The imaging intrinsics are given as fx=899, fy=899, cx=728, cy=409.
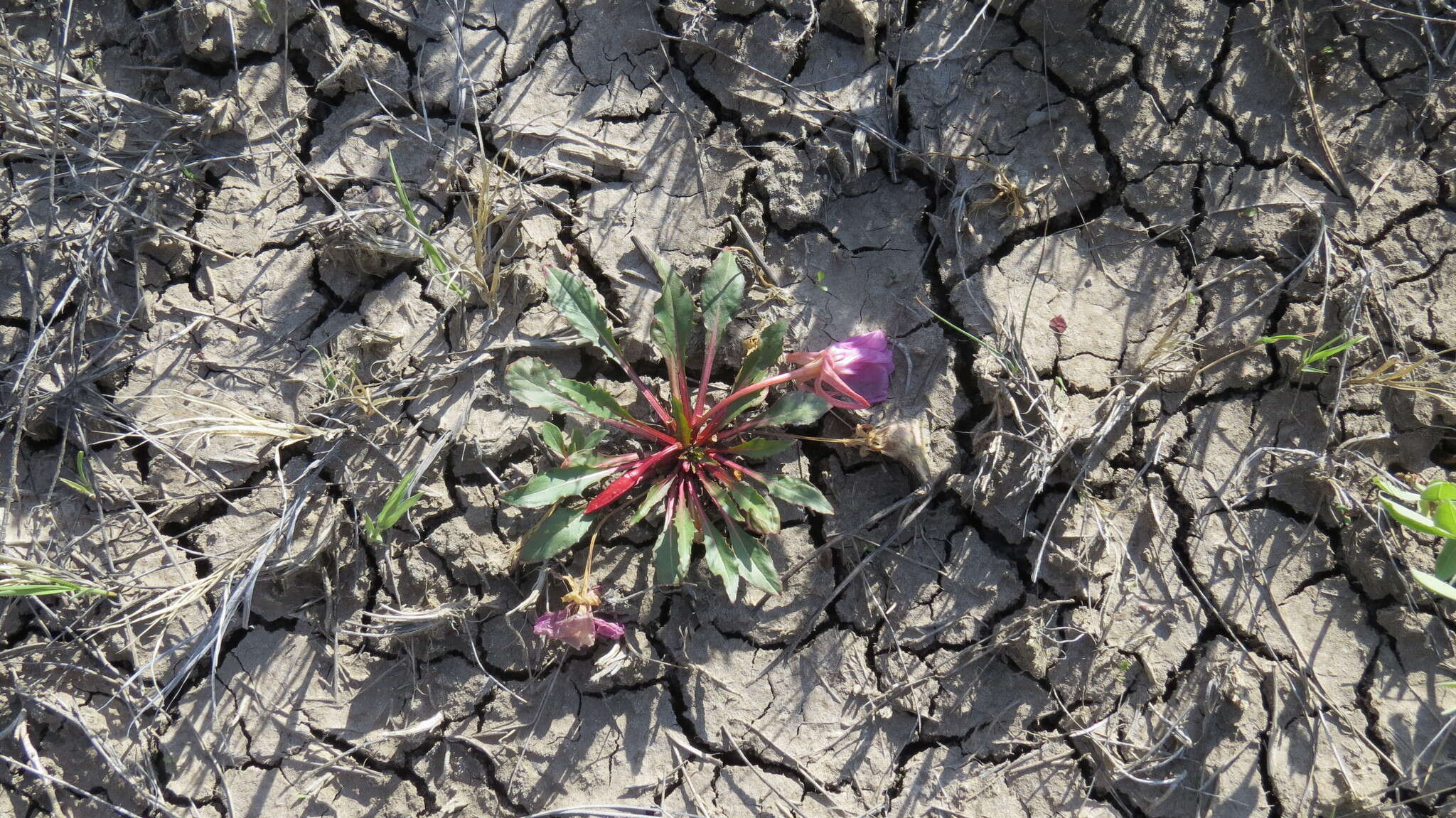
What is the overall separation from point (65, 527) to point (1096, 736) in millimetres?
2831

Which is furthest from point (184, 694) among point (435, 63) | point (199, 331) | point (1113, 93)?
point (1113, 93)

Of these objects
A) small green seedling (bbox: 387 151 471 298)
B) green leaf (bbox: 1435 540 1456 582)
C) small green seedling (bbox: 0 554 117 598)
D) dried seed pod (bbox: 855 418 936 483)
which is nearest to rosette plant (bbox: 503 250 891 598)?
dried seed pod (bbox: 855 418 936 483)

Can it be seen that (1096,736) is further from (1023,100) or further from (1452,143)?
(1452,143)

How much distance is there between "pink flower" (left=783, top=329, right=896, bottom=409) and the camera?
232cm

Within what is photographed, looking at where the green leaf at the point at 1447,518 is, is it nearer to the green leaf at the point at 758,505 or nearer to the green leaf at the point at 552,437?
the green leaf at the point at 758,505

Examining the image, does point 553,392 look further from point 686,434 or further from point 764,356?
point 764,356

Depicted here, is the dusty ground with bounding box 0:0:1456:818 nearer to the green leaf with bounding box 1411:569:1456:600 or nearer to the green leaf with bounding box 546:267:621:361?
the green leaf with bounding box 546:267:621:361

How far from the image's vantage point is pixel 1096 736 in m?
2.38

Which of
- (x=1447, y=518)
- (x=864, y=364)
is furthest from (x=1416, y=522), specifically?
(x=864, y=364)

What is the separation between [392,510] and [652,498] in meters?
0.67

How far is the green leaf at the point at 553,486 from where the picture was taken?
2.22m

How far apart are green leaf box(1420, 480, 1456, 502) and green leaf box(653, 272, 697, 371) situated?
188 centimetres

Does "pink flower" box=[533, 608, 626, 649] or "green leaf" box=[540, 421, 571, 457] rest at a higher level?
"green leaf" box=[540, 421, 571, 457]

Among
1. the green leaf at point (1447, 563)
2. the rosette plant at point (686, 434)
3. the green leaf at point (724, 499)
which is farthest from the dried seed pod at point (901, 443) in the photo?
the green leaf at point (1447, 563)
